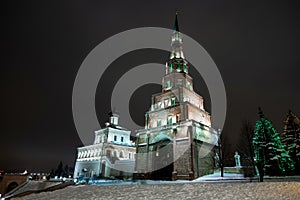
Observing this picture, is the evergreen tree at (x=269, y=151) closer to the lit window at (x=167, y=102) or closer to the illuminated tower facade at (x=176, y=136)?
the illuminated tower facade at (x=176, y=136)

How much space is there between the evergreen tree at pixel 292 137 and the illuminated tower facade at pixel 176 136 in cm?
991

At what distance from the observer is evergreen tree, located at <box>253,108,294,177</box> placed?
2269 cm

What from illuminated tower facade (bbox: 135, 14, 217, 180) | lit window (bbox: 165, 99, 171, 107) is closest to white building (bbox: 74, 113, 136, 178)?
illuminated tower facade (bbox: 135, 14, 217, 180)

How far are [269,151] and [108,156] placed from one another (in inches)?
1282

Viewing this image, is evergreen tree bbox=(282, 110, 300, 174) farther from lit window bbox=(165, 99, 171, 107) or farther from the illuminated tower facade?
lit window bbox=(165, 99, 171, 107)

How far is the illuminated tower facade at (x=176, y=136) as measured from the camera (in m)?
25.5

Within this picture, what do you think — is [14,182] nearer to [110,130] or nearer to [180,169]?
[110,130]

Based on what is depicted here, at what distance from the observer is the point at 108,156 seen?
4362 centimetres

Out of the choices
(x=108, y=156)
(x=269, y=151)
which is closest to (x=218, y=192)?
(x=269, y=151)

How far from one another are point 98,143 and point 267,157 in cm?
3671

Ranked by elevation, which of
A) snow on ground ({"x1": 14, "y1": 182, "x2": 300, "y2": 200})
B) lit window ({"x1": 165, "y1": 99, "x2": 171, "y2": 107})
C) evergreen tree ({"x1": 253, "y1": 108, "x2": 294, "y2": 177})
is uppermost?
lit window ({"x1": 165, "y1": 99, "x2": 171, "y2": 107})

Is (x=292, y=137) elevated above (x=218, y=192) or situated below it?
above

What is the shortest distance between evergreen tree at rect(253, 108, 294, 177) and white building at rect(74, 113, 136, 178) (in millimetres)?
25357

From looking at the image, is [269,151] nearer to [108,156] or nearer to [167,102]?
[167,102]
